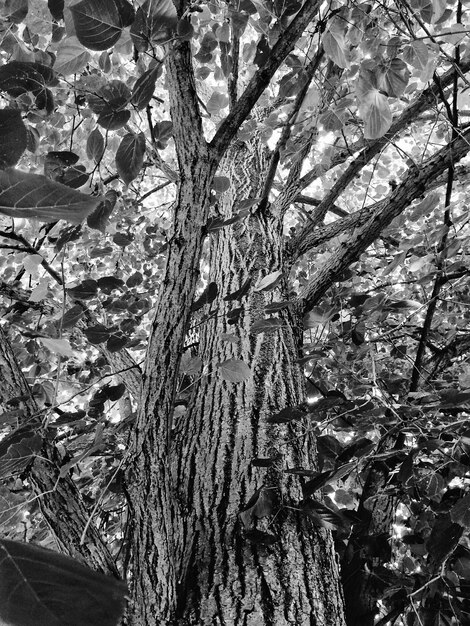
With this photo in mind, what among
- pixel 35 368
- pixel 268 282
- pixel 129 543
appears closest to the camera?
pixel 129 543

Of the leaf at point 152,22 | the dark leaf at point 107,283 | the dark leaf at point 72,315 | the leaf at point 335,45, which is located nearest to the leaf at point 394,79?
the leaf at point 335,45

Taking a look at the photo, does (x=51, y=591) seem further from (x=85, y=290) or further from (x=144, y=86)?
(x=85, y=290)

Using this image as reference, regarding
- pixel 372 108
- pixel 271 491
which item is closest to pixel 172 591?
pixel 271 491

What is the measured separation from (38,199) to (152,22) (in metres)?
0.69

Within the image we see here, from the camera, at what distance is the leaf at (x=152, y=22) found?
2.64ft

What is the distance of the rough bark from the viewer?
3.01ft

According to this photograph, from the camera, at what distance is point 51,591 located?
0.75 ft

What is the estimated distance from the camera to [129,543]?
1.00 metres

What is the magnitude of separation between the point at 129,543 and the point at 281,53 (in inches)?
43.7

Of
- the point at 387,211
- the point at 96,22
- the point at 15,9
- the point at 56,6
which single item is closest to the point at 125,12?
the point at 96,22

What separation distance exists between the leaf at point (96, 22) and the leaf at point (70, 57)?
305 millimetres

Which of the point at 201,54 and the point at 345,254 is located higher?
the point at 201,54

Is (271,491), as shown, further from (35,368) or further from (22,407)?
(35,368)

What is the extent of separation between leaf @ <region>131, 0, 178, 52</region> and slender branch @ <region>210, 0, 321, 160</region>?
0.83 feet
